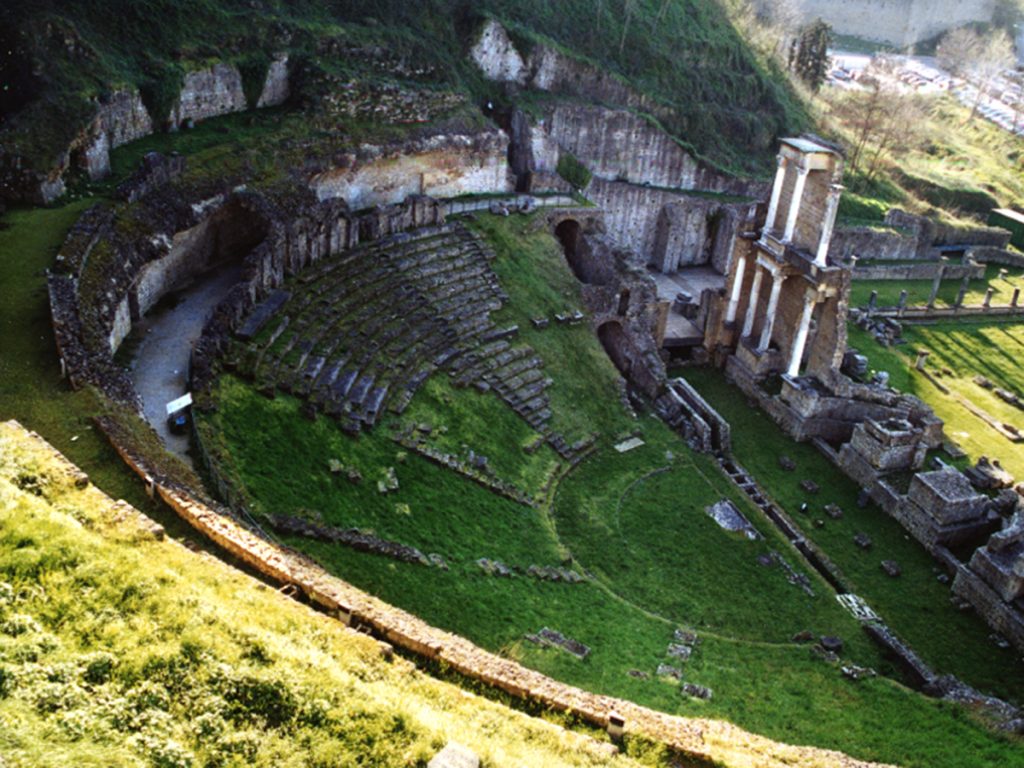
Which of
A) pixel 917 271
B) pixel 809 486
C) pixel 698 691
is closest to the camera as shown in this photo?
pixel 698 691

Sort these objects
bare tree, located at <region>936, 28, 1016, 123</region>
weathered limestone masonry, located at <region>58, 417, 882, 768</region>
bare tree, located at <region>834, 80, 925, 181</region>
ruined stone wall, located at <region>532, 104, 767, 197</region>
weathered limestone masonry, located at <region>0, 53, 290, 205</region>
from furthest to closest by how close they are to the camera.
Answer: bare tree, located at <region>936, 28, 1016, 123</region>
bare tree, located at <region>834, 80, 925, 181</region>
ruined stone wall, located at <region>532, 104, 767, 197</region>
weathered limestone masonry, located at <region>0, 53, 290, 205</region>
weathered limestone masonry, located at <region>58, 417, 882, 768</region>

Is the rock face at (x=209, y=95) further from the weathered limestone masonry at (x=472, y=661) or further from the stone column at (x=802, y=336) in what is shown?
the stone column at (x=802, y=336)

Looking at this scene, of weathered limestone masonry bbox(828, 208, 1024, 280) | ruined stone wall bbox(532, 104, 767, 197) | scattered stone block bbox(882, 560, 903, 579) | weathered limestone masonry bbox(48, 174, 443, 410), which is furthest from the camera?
weathered limestone masonry bbox(828, 208, 1024, 280)

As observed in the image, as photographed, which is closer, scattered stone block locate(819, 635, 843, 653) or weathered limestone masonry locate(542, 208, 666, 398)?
scattered stone block locate(819, 635, 843, 653)

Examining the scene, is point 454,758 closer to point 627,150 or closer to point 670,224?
point 670,224

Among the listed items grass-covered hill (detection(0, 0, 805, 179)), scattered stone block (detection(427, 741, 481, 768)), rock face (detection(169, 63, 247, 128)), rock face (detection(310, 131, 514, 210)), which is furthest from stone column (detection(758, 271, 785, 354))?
scattered stone block (detection(427, 741, 481, 768))

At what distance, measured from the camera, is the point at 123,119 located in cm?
3100

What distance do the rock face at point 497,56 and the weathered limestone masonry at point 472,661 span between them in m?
33.2

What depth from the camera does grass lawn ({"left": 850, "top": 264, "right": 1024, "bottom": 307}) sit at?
45875 mm

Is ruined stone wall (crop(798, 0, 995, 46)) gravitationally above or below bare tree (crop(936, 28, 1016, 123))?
above

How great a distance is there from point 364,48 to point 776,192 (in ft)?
60.5

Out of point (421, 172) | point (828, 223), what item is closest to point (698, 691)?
point (828, 223)

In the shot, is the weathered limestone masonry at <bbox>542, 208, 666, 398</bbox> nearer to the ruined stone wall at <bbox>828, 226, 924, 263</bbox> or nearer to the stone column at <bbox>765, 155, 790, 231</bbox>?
the stone column at <bbox>765, 155, 790, 231</bbox>

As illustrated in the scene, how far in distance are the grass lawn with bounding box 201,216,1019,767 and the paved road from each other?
1.08 m
